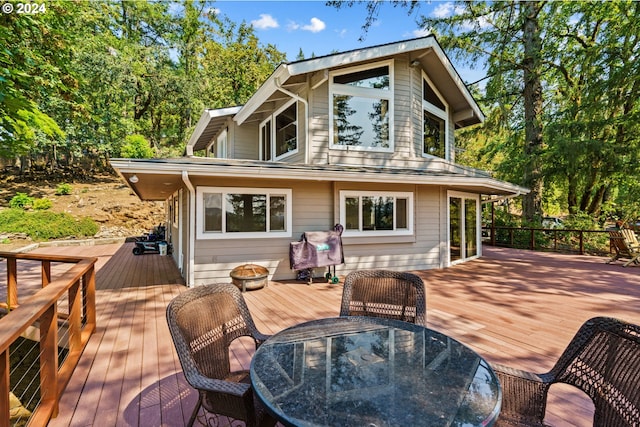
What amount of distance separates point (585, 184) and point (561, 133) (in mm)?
3111

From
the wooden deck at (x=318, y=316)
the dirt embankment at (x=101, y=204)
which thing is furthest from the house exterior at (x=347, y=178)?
the dirt embankment at (x=101, y=204)

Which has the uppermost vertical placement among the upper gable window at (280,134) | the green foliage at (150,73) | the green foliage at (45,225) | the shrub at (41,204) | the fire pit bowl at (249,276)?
the green foliage at (150,73)

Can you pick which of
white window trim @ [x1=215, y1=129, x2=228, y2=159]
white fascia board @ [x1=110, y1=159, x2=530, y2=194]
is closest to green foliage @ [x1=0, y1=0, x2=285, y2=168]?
white window trim @ [x1=215, y1=129, x2=228, y2=159]

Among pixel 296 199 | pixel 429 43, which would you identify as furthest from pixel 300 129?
pixel 429 43

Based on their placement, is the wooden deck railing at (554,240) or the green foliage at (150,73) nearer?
the wooden deck railing at (554,240)

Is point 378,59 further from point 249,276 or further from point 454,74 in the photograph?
point 249,276

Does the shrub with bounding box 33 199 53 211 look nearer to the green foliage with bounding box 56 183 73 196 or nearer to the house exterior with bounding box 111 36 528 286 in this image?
the green foliage with bounding box 56 183 73 196

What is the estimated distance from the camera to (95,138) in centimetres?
1808

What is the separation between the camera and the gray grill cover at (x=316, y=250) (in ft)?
20.2

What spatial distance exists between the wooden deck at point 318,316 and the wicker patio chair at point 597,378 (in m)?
0.82

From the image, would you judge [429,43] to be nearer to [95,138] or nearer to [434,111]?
[434,111]

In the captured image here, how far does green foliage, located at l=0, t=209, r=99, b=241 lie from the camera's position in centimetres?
1203

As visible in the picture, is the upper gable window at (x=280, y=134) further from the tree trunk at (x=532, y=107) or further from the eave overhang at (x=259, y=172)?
the tree trunk at (x=532, y=107)

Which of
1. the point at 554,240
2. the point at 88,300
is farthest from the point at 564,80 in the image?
the point at 88,300
